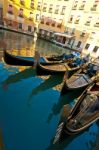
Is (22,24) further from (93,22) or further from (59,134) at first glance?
(59,134)

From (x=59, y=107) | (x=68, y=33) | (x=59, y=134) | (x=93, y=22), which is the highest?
(x=93, y=22)

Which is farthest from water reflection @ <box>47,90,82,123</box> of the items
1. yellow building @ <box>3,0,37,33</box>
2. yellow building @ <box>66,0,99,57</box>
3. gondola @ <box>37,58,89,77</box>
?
yellow building @ <box>3,0,37,33</box>

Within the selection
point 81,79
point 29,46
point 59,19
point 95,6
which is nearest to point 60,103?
point 81,79

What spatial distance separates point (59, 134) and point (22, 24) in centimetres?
2483

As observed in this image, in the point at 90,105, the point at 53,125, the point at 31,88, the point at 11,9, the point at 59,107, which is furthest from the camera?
the point at 11,9

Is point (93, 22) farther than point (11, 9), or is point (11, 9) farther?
point (11, 9)

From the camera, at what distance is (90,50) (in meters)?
21.1

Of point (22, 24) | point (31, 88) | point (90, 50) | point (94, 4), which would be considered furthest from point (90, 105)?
point (22, 24)

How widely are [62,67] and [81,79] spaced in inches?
90.2

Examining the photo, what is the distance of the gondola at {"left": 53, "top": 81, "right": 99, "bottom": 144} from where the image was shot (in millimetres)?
5512

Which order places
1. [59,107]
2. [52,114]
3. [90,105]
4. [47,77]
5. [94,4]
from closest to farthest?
[90,105], [52,114], [59,107], [47,77], [94,4]

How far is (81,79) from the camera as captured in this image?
33.3 feet

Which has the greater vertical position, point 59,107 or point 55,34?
point 55,34

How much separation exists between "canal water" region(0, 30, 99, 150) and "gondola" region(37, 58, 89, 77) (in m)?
0.82
